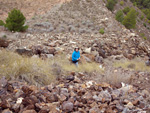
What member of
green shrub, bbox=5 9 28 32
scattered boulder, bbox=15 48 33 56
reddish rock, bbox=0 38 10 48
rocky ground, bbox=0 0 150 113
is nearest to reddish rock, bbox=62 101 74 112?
rocky ground, bbox=0 0 150 113

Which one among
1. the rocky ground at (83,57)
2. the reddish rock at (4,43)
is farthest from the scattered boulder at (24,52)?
the reddish rock at (4,43)

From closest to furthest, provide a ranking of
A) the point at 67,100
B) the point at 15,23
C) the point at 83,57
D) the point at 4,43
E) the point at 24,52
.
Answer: the point at 67,100 → the point at 24,52 → the point at 83,57 → the point at 4,43 → the point at 15,23

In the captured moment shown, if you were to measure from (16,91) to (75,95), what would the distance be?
3.92 ft

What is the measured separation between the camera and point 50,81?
141 inches

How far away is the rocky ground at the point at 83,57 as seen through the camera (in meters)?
2.59

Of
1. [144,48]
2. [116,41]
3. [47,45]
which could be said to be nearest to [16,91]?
[47,45]

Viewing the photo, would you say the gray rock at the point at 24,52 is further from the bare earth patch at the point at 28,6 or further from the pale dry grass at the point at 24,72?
the bare earth patch at the point at 28,6

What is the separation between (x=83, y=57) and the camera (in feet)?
23.3

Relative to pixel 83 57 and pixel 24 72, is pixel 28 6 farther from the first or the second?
pixel 24 72

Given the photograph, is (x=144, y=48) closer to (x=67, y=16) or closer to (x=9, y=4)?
(x=67, y=16)

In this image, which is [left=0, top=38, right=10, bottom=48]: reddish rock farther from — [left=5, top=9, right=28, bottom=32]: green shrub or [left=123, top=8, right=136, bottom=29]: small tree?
[left=123, top=8, right=136, bottom=29]: small tree

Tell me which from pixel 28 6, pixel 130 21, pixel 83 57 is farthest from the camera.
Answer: pixel 130 21

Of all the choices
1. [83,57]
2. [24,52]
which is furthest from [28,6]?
[83,57]

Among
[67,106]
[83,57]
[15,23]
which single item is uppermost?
[67,106]
